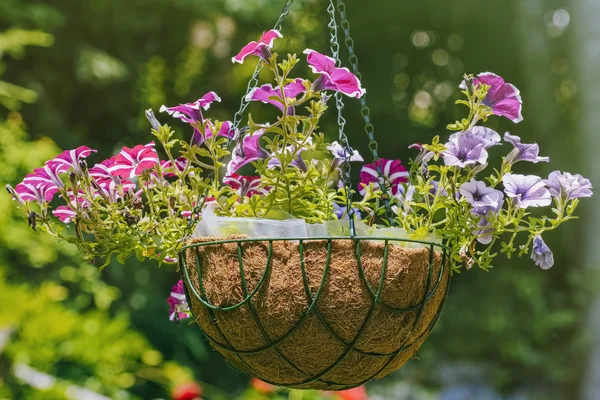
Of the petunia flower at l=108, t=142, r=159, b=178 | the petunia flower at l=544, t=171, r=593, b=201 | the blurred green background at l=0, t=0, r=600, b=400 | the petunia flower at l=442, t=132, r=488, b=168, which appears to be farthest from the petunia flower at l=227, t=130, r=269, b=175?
the blurred green background at l=0, t=0, r=600, b=400

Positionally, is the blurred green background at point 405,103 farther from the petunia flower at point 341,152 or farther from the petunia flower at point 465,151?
the petunia flower at point 465,151

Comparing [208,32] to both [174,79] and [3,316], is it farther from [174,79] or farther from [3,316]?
[3,316]

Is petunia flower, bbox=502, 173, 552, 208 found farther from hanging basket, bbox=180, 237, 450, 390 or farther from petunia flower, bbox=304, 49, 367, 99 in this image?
petunia flower, bbox=304, 49, 367, 99

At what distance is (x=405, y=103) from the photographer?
20.5 feet

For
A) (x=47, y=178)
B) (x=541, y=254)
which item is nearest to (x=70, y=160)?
(x=47, y=178)

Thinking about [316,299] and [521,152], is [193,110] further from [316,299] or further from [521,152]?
[521,152]

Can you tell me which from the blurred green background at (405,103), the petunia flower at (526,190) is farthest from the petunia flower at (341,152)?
the blurred green background at (405,103)

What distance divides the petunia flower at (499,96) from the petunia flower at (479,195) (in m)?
0.11

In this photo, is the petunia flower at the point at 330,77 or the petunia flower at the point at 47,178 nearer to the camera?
the petunia flower at the point at 330,77

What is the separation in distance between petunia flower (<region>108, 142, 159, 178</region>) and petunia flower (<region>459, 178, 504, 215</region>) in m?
0.50

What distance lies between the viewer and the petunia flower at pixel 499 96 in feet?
3.73

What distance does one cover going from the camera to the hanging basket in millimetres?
1092

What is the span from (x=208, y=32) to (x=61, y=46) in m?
1.24

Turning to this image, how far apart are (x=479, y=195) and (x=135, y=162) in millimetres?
557
